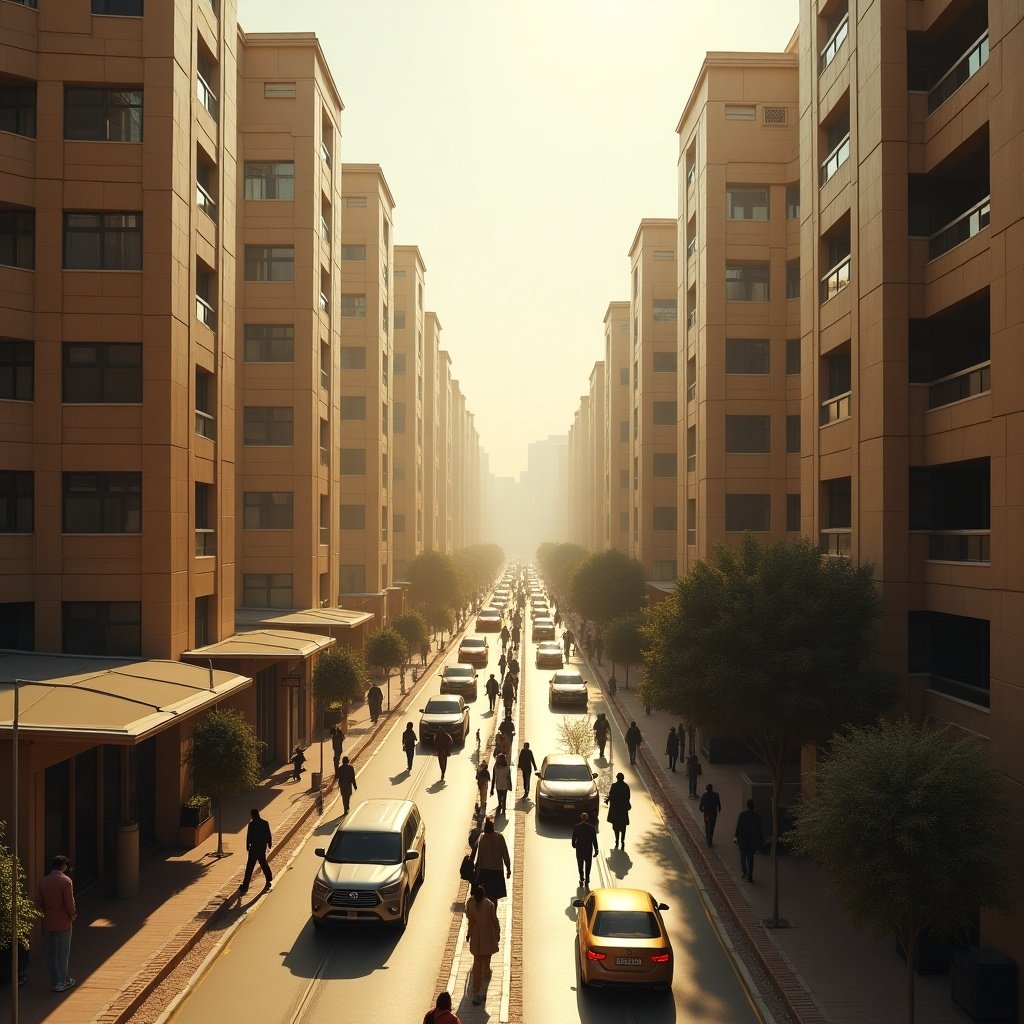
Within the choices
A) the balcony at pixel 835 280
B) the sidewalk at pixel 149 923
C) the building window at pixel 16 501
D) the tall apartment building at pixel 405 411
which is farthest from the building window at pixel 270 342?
the tall apartment building at pixel 405 411

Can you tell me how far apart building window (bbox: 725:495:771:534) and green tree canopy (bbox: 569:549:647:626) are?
16150 mm

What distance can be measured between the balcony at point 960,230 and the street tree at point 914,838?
1054cm

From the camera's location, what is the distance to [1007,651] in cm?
1608

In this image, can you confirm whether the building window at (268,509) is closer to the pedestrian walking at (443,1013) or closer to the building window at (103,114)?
the building window at (103,114)

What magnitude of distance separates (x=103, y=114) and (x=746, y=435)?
27149 mm

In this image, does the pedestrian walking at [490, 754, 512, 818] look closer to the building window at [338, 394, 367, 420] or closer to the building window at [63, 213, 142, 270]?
the building window at [63, 213, 142, 270]

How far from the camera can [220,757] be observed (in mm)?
21703

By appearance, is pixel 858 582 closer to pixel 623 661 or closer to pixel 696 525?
pixel 696 525

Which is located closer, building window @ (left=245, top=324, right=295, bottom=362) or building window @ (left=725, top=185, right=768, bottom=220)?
building window @ (left=725, top=185, right=768, bottom=220)

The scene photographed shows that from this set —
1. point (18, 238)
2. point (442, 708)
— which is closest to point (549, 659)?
point (442, 708)

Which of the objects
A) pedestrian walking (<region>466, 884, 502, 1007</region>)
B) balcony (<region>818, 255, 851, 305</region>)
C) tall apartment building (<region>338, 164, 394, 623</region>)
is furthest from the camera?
tall apartment building (<region>338, 164, 394, 623</region>)

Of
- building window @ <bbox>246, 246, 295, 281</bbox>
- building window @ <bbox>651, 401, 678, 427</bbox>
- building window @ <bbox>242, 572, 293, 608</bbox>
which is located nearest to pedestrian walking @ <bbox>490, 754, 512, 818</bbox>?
building window @ <bbox>242, 572, 293, 608</bbox>

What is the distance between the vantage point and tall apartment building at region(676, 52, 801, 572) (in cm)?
4006

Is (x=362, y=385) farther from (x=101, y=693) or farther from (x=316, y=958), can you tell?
(x=316, y=958)
